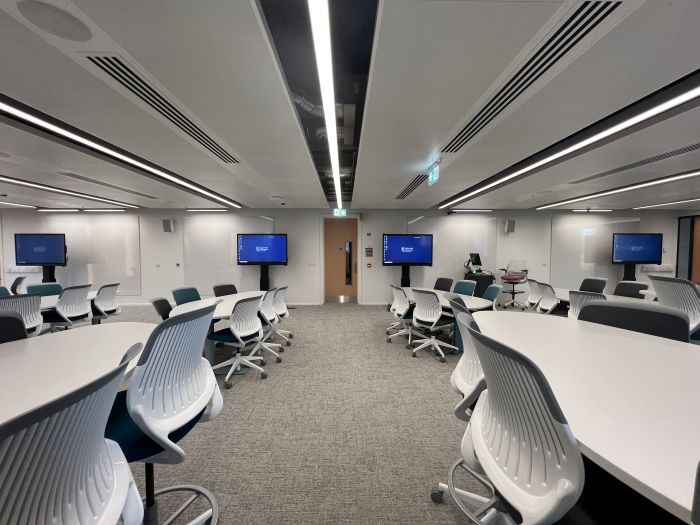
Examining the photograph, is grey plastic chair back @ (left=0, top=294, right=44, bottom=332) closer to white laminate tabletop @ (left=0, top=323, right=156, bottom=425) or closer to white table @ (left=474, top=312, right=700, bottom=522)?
white laminate tabletop @ (left=0, top=323, right=156, bottom=425)

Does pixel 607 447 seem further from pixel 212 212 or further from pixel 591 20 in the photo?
pixel 212 212

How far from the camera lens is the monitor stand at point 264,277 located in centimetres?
690

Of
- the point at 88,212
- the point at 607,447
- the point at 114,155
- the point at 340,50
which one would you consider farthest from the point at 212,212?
the point at 607,447

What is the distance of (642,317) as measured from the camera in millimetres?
1741

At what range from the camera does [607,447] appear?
68 centimetres

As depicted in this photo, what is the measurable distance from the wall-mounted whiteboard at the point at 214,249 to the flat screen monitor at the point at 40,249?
2.96 meters

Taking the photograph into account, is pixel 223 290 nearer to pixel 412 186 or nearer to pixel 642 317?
pixel 412 186

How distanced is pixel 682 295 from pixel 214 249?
29.1ft

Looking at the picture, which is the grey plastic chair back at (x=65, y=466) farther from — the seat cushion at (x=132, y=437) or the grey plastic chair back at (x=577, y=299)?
the grey plastic chair back at (x=577, y=299)

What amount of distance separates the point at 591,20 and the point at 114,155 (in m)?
4.64

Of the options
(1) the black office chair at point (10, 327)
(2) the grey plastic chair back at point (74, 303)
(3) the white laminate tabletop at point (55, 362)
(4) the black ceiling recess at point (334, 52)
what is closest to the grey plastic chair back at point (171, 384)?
(3) the white laminate tabletop at point (55, 362)

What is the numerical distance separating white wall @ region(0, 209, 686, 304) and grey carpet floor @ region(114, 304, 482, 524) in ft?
13.5

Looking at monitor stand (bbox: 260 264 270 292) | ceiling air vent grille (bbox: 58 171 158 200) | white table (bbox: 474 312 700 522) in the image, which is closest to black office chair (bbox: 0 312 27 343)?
white table (bbox: 474 312 700 522)

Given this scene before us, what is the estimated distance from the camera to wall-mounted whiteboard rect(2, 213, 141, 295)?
7199 mm
